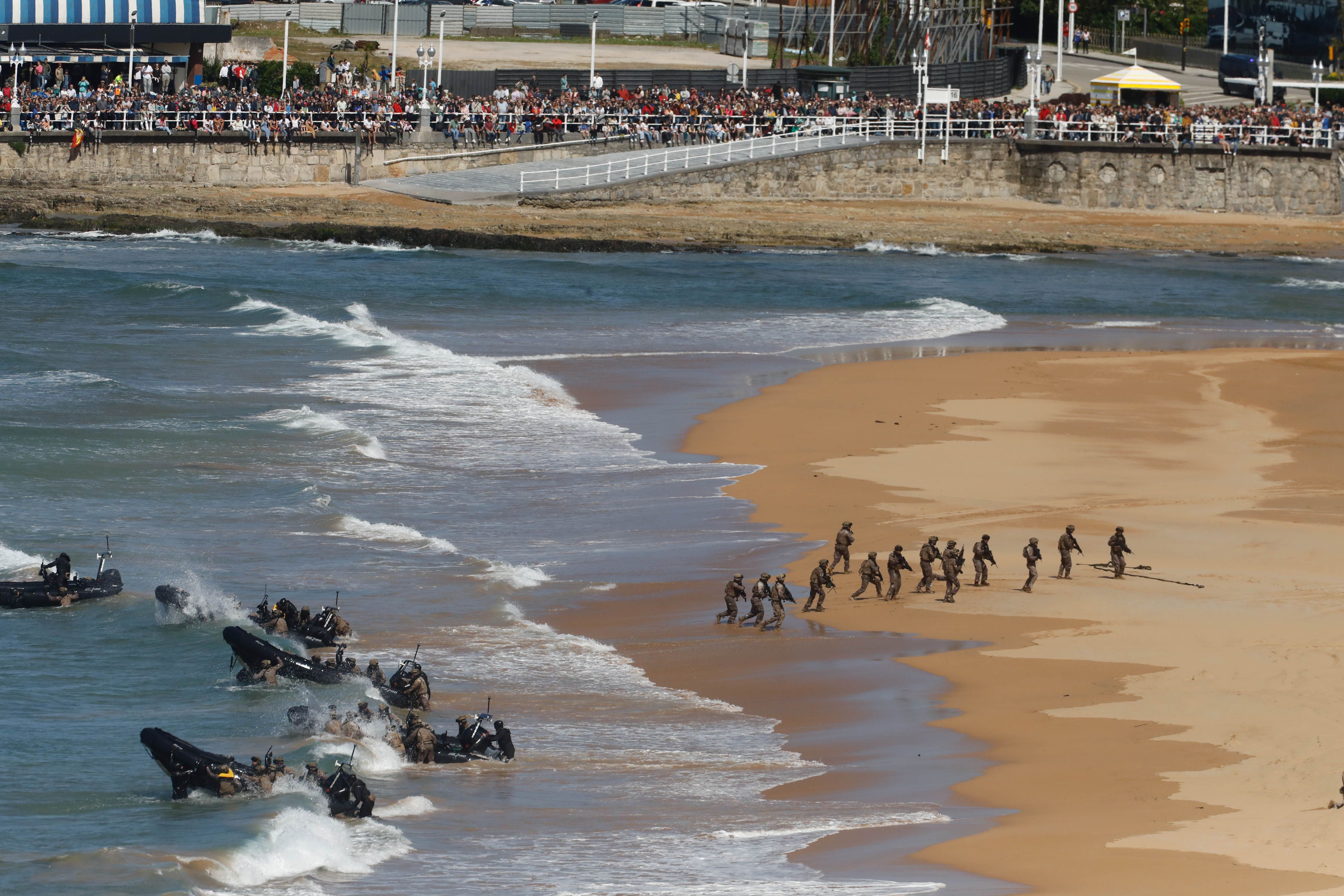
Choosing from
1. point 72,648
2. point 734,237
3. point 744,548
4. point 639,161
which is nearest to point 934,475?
point 744,548

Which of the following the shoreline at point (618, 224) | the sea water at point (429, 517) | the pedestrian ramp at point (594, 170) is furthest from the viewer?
the pedestrian ramp at point (594, 170)

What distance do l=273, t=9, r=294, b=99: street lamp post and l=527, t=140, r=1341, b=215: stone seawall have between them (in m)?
19.5

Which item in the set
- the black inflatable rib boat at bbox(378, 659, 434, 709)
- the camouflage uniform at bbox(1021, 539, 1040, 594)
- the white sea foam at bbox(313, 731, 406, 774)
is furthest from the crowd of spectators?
the white sea foam at bbox(313, 731, 406, 774)

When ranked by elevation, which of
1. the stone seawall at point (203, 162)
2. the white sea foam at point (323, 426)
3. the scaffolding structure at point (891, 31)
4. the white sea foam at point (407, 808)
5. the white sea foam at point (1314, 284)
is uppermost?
the scaffolding structure at point (891, 31)

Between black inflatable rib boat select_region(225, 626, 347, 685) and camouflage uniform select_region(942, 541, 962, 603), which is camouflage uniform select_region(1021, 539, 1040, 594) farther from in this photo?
black inflatable rib boat select_region(225, 626, 347, 685)

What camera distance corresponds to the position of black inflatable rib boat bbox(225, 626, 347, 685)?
55.6 ft

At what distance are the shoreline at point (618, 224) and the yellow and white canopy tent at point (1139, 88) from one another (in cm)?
761

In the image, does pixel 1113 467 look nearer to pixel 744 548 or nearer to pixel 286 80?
pixel 744 548

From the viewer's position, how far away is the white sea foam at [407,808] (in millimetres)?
13719

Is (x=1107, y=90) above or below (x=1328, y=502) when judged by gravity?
above

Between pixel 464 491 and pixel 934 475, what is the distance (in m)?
6.79

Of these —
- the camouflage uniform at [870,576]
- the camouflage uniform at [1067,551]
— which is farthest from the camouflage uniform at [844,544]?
the camouflage uniform at [1067,551]

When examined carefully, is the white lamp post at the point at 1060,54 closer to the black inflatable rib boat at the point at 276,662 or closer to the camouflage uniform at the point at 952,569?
the camouflage uniform at the point at 952,569

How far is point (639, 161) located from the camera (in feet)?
196
